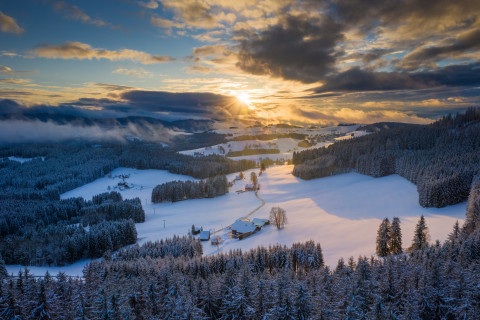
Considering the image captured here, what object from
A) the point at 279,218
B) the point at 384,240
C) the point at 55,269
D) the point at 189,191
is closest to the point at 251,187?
the point at 189,191

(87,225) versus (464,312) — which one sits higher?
(464,312)

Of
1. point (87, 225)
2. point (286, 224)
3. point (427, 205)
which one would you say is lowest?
point (87, 225)

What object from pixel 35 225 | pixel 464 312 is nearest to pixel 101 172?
pixel 35 225

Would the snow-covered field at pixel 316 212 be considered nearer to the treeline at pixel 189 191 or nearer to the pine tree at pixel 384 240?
the pine tree at pixel 384 240

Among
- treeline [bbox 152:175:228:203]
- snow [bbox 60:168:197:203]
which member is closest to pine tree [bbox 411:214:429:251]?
treeline [bbox 152:175:228:203]

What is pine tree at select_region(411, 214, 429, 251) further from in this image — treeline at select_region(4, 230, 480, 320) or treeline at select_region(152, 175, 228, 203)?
treeline at select_region(152, 175, 228, 203)

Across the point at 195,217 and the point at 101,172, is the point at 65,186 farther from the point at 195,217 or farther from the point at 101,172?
the point at 195,217

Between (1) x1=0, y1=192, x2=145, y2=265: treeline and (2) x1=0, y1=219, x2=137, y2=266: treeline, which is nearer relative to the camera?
(2) x1=0, y1=219, x2=137, y2=266: treeline
